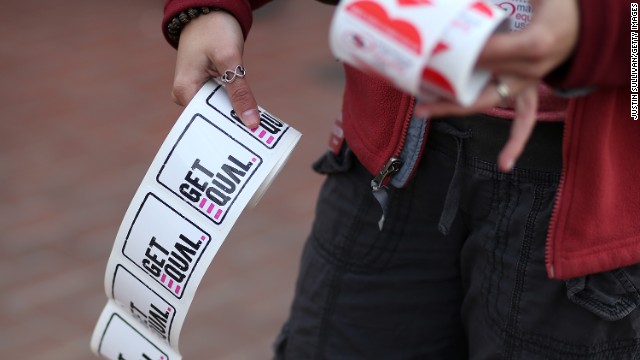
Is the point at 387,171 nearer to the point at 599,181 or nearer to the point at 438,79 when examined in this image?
the point at 599,181

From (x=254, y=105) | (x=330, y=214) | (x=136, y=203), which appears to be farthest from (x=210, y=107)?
(x=330, y=214)

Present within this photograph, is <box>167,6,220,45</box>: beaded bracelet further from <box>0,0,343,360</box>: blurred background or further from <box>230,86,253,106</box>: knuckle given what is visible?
<box>0,0,343,360</box>: blurred background

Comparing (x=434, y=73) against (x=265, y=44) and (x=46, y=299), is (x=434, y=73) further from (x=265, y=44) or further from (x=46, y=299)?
(x=265, y=44)

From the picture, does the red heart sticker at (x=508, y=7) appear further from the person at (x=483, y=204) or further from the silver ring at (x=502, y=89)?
the silver ring at (x=502, y=89)

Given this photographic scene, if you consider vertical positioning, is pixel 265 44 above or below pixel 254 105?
below

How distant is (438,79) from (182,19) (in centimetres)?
67

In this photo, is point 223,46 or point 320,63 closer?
point 223,46

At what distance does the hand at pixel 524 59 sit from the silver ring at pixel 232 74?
52 cm

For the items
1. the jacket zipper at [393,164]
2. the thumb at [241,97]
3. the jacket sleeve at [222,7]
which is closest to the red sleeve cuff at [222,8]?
the jacket sleeve at [222,7]

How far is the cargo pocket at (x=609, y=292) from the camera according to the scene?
1.37 metres

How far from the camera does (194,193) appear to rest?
153cm

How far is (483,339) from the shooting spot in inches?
60.3

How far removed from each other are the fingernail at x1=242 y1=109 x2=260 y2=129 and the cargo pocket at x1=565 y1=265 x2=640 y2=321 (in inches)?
21.1

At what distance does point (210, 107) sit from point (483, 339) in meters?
0.57
